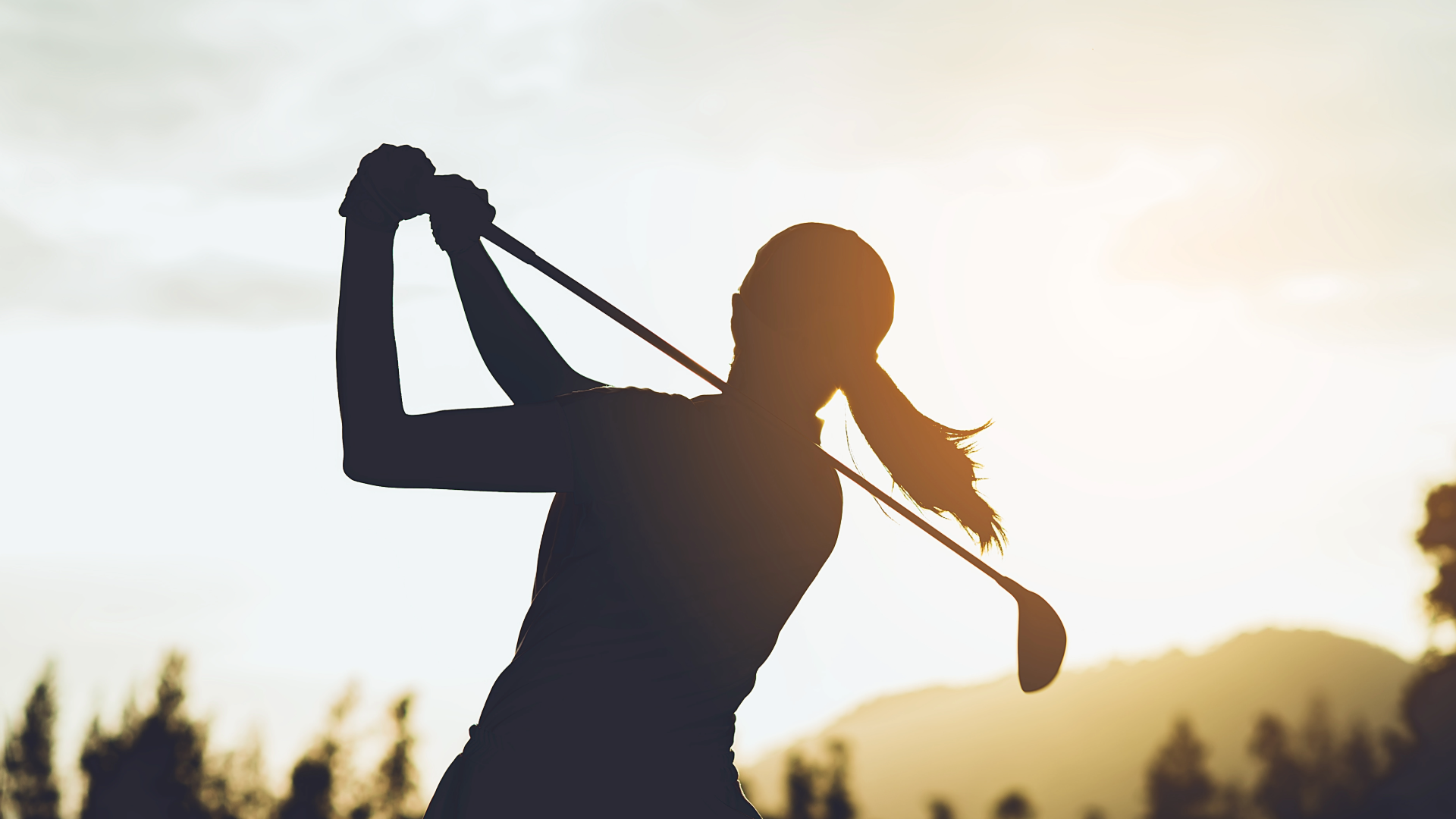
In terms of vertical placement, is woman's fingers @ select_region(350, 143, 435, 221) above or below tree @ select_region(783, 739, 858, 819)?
above

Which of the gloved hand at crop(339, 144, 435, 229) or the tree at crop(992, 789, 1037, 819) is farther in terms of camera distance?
the tree at crop(992, 789, 1037, 819)

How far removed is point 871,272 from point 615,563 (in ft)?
3.86

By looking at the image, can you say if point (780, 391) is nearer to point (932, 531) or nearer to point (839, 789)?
point (932, 531)

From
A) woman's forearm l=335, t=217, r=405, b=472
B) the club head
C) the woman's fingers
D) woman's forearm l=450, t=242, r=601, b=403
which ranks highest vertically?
the woman's fingers

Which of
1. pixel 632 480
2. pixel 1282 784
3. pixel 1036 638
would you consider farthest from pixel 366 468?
pixel 1282 784

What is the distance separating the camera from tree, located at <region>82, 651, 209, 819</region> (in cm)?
10594

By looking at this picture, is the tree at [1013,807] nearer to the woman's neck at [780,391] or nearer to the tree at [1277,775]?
the tree at [1277,775]

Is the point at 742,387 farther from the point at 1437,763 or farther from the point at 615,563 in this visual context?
the point at 1437,763

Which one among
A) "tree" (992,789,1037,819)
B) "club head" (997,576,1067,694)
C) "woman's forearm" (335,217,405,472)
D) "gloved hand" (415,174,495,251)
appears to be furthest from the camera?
"tree" (992,789,1037,819)

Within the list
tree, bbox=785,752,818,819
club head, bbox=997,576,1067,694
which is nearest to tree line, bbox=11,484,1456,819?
tree, bbox=785,752,818,819

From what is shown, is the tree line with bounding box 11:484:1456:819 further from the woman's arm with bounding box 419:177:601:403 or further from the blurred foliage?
the woman's arm with bounding box 419:177:601:403

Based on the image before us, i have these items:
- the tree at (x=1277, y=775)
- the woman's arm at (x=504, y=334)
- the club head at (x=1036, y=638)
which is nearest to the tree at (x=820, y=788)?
the tree at (x=1277, y=775)

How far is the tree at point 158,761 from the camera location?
10594 centimetres

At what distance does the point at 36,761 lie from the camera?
108m
